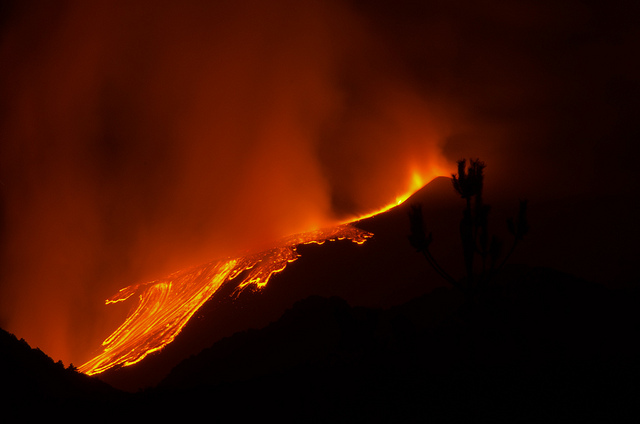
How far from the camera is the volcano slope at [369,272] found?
56.3 ft

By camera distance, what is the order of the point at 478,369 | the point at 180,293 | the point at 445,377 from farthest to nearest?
1. the point at 180,293
2. the point at 478,369
3. the point at 445,377

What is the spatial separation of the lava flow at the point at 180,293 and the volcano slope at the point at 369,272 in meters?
0.52

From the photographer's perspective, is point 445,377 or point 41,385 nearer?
point 445,377

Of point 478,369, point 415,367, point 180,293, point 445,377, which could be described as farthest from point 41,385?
point 180,293

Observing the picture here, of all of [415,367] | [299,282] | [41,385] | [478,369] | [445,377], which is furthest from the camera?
[299,282]

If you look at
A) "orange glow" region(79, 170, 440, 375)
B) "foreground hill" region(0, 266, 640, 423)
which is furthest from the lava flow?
"foreground hill" region(0, 266, 640, 423)

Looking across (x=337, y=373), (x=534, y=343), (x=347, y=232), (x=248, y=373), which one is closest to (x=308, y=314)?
(x=248, y=373)

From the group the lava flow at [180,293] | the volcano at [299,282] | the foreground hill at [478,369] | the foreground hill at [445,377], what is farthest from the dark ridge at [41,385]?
the lava flow at [180,293]

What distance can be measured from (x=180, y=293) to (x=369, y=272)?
26.0 ft

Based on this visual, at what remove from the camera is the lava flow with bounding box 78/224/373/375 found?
59.9 ft

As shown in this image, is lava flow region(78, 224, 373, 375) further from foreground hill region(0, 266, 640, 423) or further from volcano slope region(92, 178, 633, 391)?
foreground hill region(0, 266, 640, 423)

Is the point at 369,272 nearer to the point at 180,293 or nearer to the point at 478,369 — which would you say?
the point at 180,293

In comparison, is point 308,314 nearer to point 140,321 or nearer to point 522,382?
point 522,382

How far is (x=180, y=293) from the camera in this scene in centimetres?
2134
